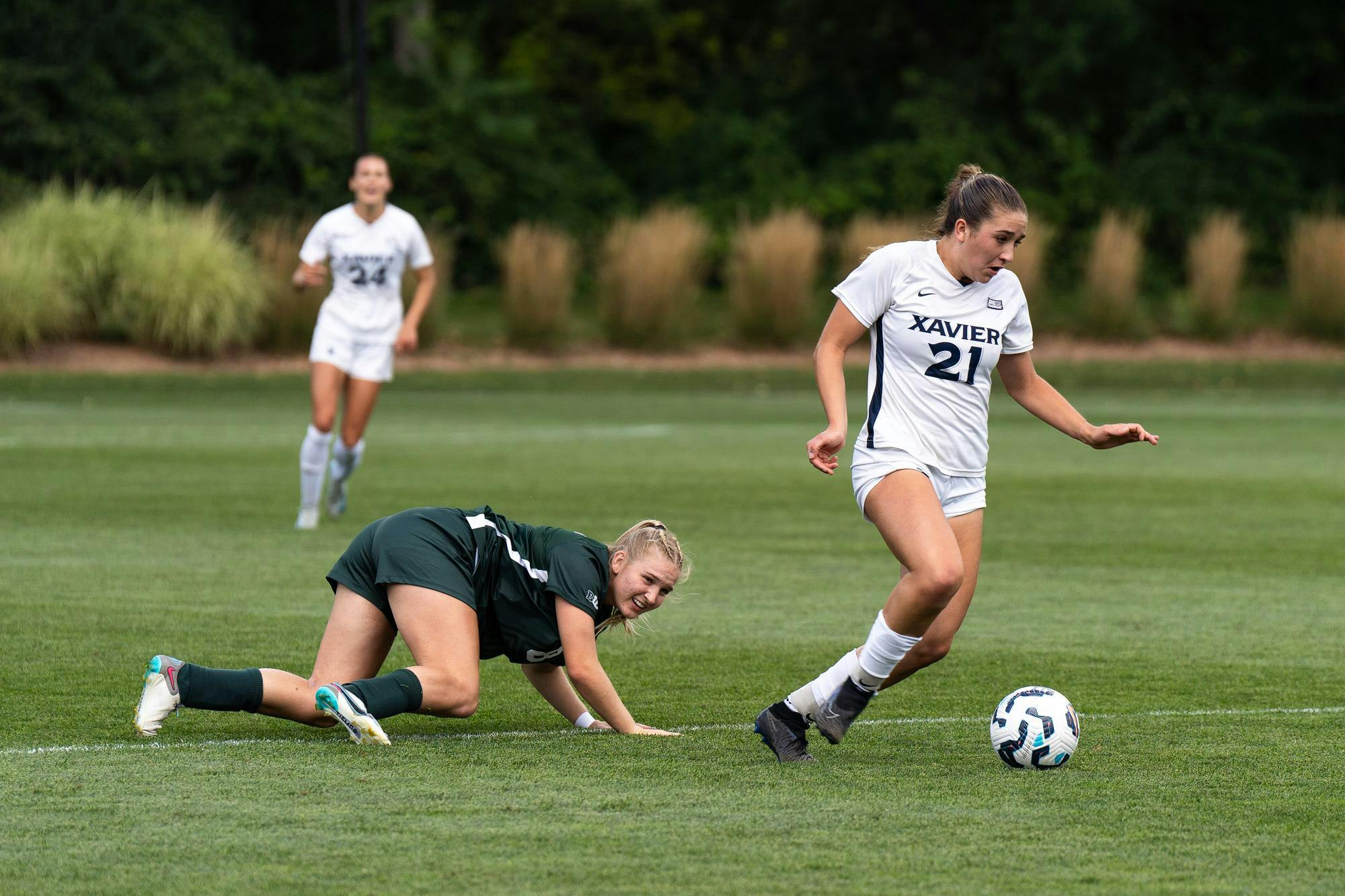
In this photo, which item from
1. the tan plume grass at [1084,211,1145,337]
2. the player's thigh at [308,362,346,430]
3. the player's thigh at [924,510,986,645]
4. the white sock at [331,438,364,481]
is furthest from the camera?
the tan plume grass at [1084,211,1145,337]

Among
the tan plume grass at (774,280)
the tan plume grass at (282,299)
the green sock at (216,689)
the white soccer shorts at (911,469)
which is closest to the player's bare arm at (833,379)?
the white soccer shorts at (911,469)

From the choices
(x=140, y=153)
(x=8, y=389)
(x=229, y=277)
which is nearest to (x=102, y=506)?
(x=8, y=389)

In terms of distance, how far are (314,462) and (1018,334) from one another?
7.15 metres

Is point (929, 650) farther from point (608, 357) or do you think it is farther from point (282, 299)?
point (608, 357)

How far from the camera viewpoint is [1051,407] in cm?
662

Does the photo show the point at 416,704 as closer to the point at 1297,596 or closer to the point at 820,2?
the point at 1297,596

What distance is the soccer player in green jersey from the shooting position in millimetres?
6109

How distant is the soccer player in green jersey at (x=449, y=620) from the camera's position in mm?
6109

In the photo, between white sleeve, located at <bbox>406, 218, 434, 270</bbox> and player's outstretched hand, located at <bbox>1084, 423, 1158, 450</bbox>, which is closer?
player's outstretched hand, located at <bbox>1084, 423, 1158, 450</bbox>

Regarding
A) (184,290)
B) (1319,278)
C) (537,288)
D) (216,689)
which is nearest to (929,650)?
(216,689)

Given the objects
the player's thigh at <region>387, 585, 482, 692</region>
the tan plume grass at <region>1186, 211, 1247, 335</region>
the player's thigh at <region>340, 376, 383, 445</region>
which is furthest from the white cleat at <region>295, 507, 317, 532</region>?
the tan plume grass at <region>1186, 211, 1247, 335</region>

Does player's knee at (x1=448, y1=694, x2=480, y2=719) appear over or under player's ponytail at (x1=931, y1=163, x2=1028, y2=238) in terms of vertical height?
under

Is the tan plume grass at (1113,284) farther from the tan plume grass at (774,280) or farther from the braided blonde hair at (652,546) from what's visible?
the braided blonde hair at (652,546)

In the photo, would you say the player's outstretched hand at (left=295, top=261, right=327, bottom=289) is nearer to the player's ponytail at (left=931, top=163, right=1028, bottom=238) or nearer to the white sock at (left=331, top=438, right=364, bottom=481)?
the white sock at (left=331, top=438, right=364, bottom=481)
